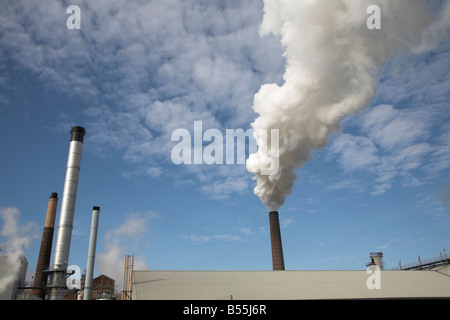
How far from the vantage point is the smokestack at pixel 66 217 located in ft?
79.3

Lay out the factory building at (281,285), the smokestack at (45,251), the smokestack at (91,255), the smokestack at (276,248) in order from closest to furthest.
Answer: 1. the factory building at (281,285)
2. the smokestack at (91,255)
3. the smokestack at (276,248)
4. the smokestack at (45,251)

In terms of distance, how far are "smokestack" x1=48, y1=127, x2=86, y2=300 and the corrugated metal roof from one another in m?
5.49

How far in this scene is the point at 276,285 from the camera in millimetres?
29297

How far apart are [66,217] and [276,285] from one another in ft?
60.7

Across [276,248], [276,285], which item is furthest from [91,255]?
[276,248]

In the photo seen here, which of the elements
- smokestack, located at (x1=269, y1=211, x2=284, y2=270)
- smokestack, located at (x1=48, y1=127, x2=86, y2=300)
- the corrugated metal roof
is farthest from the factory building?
smokestack, located at (x1=48, y1=127, x2=86, y2=300)

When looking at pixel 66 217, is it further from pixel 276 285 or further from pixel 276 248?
pixel 276 248

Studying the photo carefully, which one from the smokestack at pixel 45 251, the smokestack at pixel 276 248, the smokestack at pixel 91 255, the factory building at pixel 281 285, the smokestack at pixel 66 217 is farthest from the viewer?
the smokestack at pixel 45 251

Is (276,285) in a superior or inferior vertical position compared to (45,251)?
inferior

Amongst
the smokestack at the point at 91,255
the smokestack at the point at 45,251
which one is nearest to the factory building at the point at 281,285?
the smokestack at the point at 91,255

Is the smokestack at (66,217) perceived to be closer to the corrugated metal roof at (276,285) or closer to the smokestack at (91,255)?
the smokestack at (91,255)
